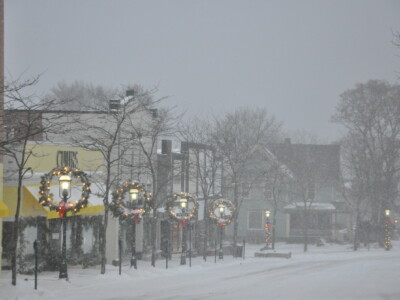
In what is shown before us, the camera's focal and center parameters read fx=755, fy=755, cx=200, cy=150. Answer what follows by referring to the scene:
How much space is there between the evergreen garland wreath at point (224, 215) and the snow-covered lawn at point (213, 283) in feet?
21.0

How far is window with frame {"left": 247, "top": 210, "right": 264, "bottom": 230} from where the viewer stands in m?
70.7

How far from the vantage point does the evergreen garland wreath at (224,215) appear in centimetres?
4028

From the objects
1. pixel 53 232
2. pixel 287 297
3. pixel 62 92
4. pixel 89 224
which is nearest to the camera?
pixel 287 297

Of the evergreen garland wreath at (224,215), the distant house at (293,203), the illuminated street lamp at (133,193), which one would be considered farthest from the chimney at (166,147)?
the distant house at (293,203)

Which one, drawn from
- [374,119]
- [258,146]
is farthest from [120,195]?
[258,146]

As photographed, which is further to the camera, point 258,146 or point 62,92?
point 62,92

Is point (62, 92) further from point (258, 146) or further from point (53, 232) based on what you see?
point (53, 232)

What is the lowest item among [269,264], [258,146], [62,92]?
[269,264]

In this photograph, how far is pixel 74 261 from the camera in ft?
100

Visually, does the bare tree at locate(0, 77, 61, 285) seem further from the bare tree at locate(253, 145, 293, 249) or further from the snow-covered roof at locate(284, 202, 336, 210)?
the snow-covered roof at locate(284, 202, 336, 210)

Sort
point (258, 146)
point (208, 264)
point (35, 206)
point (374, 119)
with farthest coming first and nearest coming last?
point (258, 146)
point (374, 119)
point (208, 264)
point (35, 206)

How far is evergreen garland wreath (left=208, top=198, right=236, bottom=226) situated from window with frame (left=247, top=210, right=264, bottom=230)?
2946 cm

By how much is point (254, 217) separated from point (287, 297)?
50.8 m

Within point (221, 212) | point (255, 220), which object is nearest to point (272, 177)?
point (255, 220)
